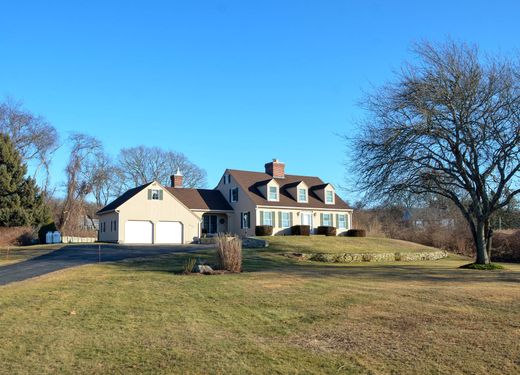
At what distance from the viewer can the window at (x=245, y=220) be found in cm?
4114

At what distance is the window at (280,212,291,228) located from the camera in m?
41.3

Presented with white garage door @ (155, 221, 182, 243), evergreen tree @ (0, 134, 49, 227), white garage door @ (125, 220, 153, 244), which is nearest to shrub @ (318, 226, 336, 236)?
white garage door @ (155, 221, 182, 243)

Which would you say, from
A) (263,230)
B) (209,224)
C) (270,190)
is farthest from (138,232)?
(270,190)

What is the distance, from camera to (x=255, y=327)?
799 centimetres

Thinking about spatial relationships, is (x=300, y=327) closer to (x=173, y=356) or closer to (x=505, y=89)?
(x=173, y=356)

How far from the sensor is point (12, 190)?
4122 cm

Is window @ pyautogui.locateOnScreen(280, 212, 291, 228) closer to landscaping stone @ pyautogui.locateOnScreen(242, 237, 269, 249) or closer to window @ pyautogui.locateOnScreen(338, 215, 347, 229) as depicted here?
window @ pyautogui.locateOnScreen(338, 215, 347, 229)

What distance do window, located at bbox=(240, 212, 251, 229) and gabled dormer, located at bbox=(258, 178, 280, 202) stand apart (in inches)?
86.3

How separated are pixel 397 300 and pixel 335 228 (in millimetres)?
32623

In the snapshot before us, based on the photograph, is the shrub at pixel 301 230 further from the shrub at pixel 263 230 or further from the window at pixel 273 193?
the window at pixel 273 193

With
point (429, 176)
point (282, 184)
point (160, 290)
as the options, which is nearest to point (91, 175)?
point (282, 184)

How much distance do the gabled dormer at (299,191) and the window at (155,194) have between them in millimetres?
11698

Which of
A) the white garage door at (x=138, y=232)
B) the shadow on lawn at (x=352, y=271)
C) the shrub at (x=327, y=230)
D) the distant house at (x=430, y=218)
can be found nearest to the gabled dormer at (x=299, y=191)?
the shrub at (x=327, y=230)

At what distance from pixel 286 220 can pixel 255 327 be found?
110 feet
